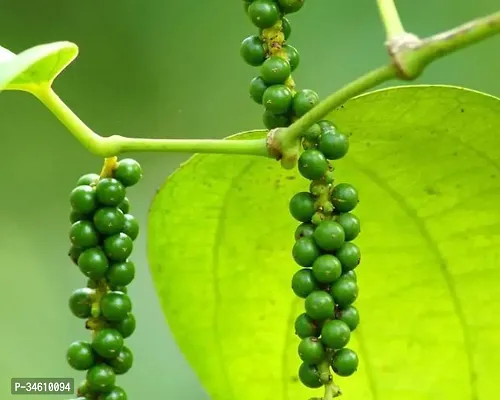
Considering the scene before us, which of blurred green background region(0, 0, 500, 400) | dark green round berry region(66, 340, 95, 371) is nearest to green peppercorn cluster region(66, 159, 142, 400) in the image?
dark green round berry region(66, 340, 95, 371)

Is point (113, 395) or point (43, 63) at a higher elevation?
point (43, 63)

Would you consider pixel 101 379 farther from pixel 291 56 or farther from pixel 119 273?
pixel 291 56

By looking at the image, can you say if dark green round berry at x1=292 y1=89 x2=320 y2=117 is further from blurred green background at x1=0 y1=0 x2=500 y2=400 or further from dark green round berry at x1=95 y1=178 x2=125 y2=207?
blurred green background at x1=0 y1=0 x2=500 y2=400

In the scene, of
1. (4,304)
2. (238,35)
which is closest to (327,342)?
(4,304)

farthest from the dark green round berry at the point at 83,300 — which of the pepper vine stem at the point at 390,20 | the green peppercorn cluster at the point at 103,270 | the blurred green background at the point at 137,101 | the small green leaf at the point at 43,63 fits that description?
the blurred green background at the point at 137,101

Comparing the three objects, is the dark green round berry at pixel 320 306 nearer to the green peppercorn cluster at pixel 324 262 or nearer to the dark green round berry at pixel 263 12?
the green peppercorn cluster at pixel 324 262

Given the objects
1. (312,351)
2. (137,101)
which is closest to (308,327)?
(312,351)
